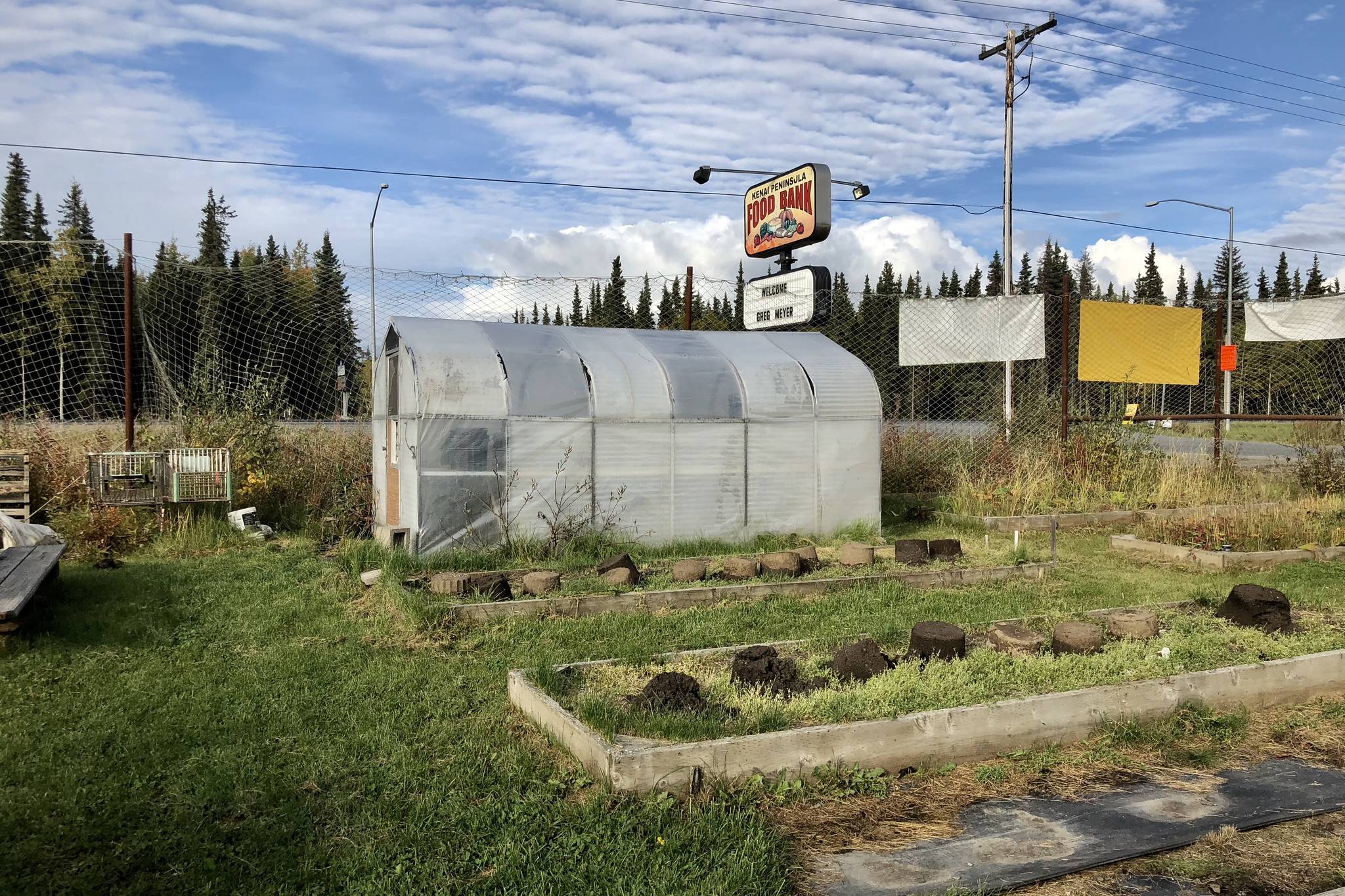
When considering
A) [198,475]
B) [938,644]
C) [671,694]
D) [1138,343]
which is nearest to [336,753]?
[671,694]

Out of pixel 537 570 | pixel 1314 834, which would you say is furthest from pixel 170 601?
pixel 1314 834

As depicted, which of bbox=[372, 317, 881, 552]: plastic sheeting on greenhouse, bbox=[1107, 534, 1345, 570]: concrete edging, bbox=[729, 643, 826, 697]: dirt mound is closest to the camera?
bbox=[729, 643, 826, 697]: dirt mound

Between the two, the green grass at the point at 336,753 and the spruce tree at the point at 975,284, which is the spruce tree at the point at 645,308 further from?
the spruce tree at the point at 975,284

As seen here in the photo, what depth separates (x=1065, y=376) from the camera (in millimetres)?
15031

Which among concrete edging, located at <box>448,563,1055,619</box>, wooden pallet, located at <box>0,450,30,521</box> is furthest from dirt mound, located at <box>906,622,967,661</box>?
wooden pallet, located at <box>0,450,30,521</box>

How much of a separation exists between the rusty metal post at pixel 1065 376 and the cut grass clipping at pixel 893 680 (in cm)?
863

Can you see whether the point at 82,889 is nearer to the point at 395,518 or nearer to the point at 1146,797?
the point at 1146,797

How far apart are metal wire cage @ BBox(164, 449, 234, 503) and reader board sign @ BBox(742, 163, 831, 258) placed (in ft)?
24.8

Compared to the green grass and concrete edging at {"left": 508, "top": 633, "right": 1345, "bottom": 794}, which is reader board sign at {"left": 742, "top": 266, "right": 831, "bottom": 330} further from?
concrete edging at {"left": 508, "top": 633, "right": 1345, "bottom": 794}

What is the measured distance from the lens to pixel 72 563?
369 inches

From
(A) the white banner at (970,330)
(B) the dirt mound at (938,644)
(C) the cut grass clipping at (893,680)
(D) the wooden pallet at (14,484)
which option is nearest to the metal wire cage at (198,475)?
(D) the wooden pallet at (14,484)

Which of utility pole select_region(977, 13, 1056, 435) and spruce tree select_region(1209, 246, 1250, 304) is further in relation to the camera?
spruce tree select_region(1209, 246, 1250, 304)

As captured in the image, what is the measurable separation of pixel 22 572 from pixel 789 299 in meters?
8.83

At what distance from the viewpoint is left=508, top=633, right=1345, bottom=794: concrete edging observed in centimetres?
408
